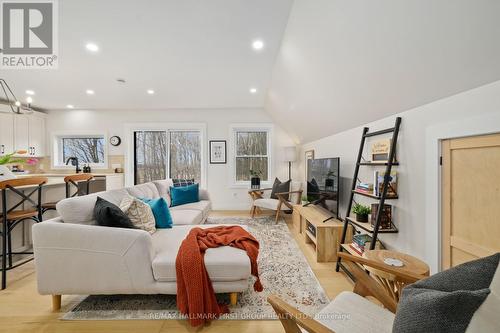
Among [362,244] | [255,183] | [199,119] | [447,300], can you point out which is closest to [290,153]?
[255,183]

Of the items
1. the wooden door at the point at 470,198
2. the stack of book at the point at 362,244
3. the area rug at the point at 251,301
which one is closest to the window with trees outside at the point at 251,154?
the area rug at the point at 251,301

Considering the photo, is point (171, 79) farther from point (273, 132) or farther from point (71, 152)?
point (71, 152)

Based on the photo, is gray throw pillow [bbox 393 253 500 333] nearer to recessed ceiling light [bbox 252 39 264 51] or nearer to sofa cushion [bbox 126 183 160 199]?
recessed ceiling light [bbox 252 39 264 51]

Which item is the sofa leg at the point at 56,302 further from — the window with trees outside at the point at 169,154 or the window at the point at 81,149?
the window at the point at 81,149

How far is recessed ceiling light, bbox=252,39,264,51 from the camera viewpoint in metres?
2.41

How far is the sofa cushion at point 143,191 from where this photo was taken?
8.64 ft

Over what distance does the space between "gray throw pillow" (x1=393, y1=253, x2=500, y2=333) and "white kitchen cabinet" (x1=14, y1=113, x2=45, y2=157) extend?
6653 millimetres

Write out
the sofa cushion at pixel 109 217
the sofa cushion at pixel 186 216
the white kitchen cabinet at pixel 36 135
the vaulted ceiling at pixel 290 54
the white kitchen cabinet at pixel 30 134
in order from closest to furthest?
1. the vaulted ceiling at pixel 290 54
2. the sofa cushion at pixel 109 217
3. the sofa cushion at pixel 186 216
4. the white kitchen cabinet at pixel 30 134
5. the white kitchen cabinet at pixel 36 135

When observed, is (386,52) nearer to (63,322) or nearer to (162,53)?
(162,53)

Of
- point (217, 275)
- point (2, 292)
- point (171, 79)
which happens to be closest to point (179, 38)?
point (171, 79)

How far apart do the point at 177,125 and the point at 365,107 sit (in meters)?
4.15

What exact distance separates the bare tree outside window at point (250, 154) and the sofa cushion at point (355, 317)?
3997 mm

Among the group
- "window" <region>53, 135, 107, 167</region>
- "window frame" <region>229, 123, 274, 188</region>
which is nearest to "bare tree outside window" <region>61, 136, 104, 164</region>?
"window" <region>53, 135, 107, 167</region>

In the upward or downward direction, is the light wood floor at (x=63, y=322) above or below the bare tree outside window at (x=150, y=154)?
below
